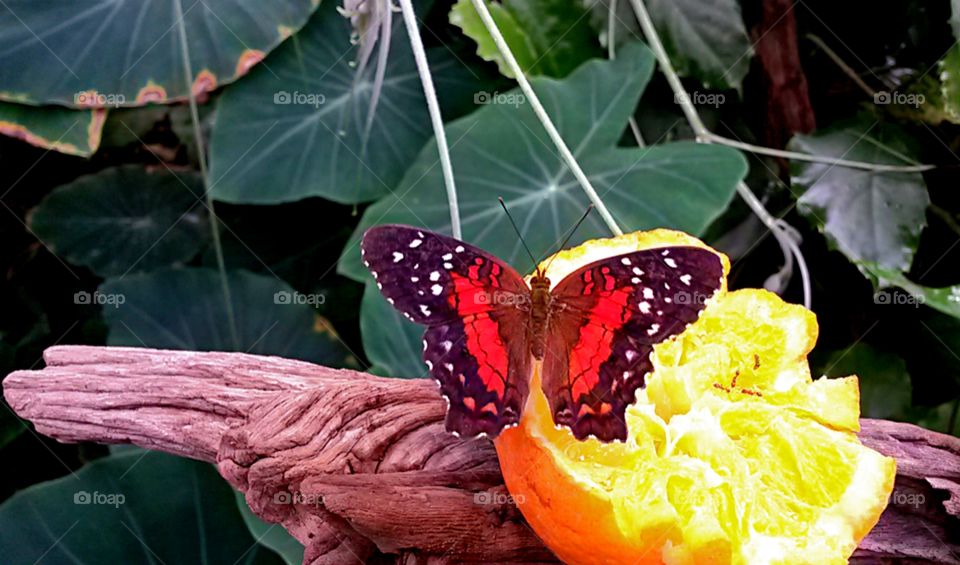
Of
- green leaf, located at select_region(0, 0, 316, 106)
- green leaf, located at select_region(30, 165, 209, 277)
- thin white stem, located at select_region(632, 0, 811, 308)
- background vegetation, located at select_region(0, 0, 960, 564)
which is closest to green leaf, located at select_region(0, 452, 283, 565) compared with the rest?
background vegetation, located at select_region(0, 0, 960, 564)

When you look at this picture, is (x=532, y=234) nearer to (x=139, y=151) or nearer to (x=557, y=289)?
(x=557, y=289)

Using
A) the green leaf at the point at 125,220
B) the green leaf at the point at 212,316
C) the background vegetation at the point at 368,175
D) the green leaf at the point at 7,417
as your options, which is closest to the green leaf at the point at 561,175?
the background vegetation at the point at 368,175

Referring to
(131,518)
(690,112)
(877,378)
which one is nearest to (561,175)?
(690,112)

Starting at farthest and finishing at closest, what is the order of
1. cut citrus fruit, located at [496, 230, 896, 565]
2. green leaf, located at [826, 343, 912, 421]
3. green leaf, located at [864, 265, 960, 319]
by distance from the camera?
green leaf, located at [826, 343, 912, 421]
green leaf, located at [864, 265, 960, 319]
cut citrus fruit, located at [496, 230, 896, 565]

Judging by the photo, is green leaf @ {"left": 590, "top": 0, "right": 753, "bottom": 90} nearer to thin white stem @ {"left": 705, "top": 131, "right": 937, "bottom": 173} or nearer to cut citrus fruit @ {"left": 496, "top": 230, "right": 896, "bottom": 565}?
thin white stem @ {"left": 705, "top": 131, "right": 937, "bottom": 173}

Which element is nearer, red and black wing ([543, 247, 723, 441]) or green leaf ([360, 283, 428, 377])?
red and black wing ([543, 247, 723, 441])

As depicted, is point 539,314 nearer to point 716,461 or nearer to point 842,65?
point 716,461
